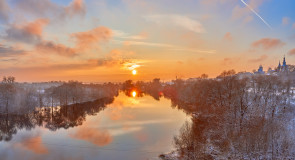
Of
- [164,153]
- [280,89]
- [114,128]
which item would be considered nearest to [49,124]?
[114,128]

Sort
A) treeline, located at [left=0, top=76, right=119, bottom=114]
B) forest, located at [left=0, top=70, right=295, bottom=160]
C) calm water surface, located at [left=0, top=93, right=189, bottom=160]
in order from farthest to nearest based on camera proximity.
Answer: treeline, located at [left=0, top=76, right=119, bottom=114], calm water surface, located at [left=0, top=93, right=189, bottom=160], forest, located at [left=0, top=70, right=295, bottom=160]

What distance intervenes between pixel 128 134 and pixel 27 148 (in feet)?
54.4

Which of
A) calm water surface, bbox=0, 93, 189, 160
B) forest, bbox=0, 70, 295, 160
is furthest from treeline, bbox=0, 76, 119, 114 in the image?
calm water surface, bbox=0, 93, 189, 160

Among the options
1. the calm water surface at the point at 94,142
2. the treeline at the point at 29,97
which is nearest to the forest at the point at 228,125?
the treeline at the point at 29,97

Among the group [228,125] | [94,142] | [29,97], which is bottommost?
[94,142]

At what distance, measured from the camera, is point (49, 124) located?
1852 inches

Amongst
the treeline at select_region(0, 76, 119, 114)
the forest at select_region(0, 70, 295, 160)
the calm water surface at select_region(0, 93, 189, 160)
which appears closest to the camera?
the forest at select_region(0, 70, 295, 160)

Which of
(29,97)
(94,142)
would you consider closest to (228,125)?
(94,142)

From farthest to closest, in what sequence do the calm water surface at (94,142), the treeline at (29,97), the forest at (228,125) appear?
the treeline at (29,97), the calm water surface at (94,142), the forest at (228,125)

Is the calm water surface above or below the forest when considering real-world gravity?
below

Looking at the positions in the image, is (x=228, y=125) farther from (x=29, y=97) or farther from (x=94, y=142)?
(x=29, y=97)

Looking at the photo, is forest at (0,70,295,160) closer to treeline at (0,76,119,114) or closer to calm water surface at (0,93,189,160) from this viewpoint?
treeline at (0,76,119,114)

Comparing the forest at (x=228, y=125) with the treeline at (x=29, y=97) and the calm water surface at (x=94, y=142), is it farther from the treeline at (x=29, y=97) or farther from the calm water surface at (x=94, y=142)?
the calm water surface at (x=94, y=142)

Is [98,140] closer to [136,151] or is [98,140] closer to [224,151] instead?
[136,151]
